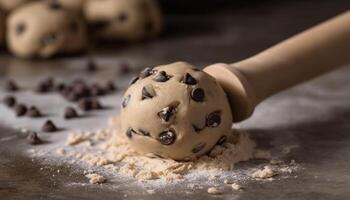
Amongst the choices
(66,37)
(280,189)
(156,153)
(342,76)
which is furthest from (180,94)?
(66,37)

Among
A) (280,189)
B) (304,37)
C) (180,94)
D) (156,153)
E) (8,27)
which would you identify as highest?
(8,27)

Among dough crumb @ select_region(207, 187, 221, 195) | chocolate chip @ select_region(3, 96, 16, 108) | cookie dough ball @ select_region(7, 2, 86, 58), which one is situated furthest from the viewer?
cookie dough ball @ select_region(7, 2, 86, 58)

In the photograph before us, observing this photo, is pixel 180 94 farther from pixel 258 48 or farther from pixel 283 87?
pixel 258 48

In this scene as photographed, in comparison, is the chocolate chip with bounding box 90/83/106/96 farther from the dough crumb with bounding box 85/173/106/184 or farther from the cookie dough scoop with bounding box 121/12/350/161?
the dough crumb with bounding box 85/173/106/184

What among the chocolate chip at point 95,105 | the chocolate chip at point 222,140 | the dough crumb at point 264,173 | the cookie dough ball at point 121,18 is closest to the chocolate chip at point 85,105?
the chocolate chip at point 95,105

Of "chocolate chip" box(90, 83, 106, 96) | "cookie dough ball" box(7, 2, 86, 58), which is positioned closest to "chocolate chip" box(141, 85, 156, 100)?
"chocolate chip" box(90, 83, 106, 96)

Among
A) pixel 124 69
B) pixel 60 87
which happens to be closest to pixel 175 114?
pixel 60 87
